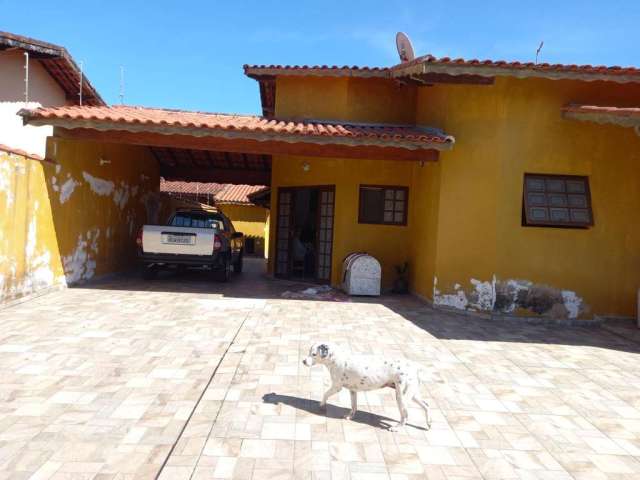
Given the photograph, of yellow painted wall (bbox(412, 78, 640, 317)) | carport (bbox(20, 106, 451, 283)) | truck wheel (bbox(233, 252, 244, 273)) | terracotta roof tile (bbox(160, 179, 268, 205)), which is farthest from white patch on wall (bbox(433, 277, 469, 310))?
terracotta roof tile (bbox(160, 179, 268, 205))

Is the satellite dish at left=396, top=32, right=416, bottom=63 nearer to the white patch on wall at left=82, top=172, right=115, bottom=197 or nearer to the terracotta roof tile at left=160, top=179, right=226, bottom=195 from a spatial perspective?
the white patch on wall at left=82, top=172, right=115, bottom=197

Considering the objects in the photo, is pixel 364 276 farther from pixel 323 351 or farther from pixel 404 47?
pixel 323 351

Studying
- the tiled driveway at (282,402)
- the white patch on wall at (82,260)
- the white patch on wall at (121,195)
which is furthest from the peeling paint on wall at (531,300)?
the white patch on wall at (121,195)

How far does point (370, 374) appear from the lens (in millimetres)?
3646

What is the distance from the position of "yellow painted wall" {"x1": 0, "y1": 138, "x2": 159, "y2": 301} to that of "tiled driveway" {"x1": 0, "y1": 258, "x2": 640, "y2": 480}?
0.98m

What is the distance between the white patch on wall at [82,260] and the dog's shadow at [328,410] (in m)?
6.46

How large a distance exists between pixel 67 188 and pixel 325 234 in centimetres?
547

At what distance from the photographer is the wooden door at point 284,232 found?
478 inches

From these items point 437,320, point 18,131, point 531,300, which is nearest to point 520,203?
point 531,300

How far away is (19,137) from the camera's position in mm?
9742

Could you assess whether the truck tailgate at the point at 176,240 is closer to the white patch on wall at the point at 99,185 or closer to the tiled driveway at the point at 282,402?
the white patch on wall at the point at 99,185

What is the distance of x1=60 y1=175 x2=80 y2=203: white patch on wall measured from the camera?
8.52m

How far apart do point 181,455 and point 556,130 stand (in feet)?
25.1

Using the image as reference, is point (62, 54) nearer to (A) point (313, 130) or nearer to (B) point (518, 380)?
(A) point (313, 130)
